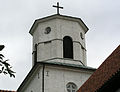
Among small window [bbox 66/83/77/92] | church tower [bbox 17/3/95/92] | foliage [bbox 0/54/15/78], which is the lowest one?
foliage [bbox 0/54/15/78]

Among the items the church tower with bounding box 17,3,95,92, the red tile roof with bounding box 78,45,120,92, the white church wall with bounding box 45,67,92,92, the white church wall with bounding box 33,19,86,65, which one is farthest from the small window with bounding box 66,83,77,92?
the red tile roof with bounding box 78,45,120,92

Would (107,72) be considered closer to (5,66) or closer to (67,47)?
(5,66)

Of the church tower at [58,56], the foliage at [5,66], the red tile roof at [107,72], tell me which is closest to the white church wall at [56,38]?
the church tower at [58,56]

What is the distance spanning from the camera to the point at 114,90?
10594mm

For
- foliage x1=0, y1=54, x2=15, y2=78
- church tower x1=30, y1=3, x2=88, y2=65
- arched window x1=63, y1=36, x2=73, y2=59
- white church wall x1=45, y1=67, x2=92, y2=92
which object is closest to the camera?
foliage x1=0, y1=54, x2=15, y2=78

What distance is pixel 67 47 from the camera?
24.0 m

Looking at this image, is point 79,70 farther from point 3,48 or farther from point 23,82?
point 3,48

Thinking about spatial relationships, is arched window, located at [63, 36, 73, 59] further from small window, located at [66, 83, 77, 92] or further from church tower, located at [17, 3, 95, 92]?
small window, located at [66, 83, 77, 92]

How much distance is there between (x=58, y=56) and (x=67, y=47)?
1.00 metres

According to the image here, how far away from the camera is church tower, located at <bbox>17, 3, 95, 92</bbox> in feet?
74.0

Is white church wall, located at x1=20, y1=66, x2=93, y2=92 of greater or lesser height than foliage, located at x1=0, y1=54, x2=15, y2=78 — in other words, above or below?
above

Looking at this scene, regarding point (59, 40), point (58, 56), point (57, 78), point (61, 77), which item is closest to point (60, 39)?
point (59, 40)

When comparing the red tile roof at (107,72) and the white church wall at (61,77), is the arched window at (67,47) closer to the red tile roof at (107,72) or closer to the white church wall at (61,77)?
the white church wall at (61,77)

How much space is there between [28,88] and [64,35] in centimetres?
406
